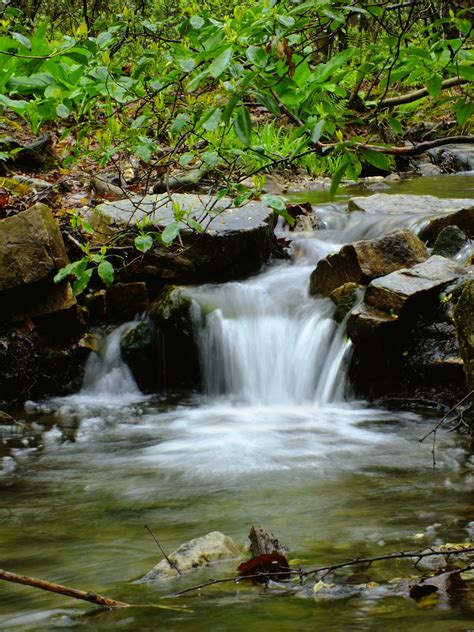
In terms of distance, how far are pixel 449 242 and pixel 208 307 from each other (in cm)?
242

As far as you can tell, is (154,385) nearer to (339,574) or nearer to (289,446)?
(289,446)

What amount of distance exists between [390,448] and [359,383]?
1.37 metres

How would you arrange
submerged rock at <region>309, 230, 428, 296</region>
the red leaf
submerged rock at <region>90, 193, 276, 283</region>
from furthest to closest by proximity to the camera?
submerged rock at <region>90, 193, 276, 283</region> → submerged rock at <region>309, 230, 428, 296</region> → the red leaf

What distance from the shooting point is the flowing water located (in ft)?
7.97

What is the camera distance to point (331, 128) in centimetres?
229

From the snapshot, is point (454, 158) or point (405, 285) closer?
point (405, 285)

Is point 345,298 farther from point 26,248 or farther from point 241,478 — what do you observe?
point 26,248

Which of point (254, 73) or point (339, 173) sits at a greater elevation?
point (254, 73)

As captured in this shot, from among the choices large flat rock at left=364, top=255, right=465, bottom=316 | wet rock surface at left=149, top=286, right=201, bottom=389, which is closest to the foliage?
large flat rock at left=364, top=255, right=465, bottom=316

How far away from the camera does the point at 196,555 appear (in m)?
3.02

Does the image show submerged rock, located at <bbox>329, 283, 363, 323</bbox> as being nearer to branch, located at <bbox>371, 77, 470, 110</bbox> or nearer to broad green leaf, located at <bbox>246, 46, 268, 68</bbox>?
branch, located at <bbox>371, 77, 470, 110</bbox>

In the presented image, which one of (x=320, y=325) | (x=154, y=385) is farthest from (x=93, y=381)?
(x=320, y=325)

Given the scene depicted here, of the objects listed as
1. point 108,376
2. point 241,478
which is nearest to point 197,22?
point 241,478

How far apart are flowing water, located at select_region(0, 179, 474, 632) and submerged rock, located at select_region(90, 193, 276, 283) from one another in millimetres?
212
